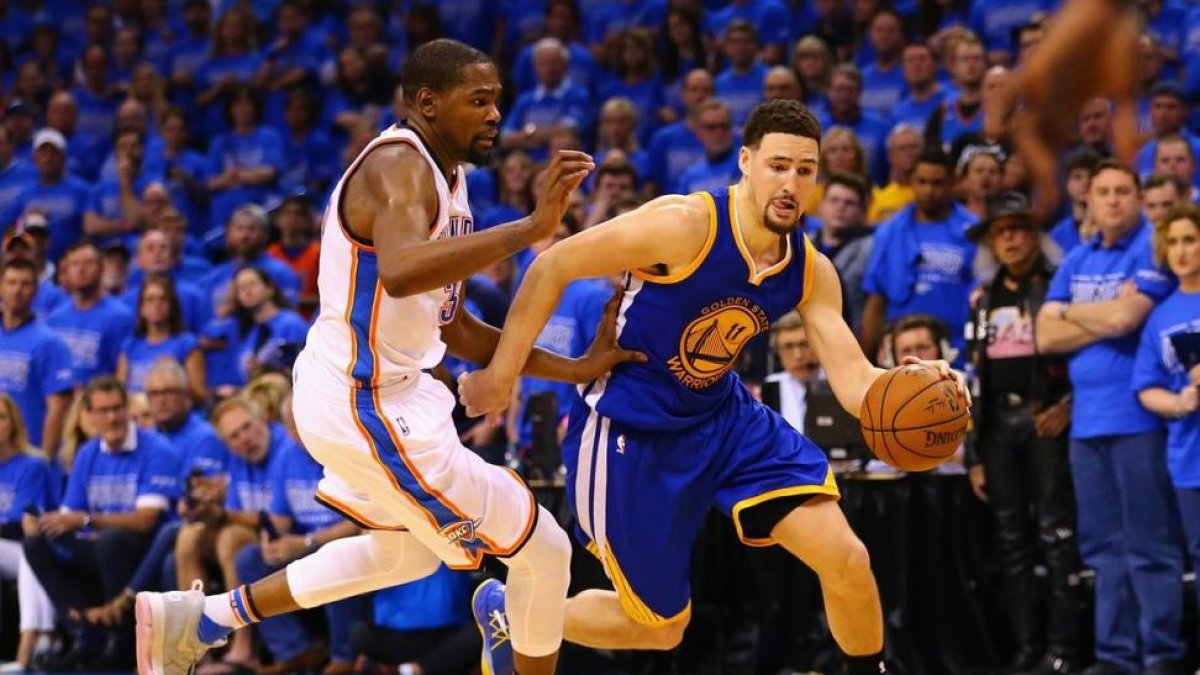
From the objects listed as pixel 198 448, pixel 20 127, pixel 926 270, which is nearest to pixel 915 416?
pixel 926 270

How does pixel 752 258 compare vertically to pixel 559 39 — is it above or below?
below

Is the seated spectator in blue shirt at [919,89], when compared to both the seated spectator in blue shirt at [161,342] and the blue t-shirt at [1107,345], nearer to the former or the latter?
the blue t-shirt at [1107,345]

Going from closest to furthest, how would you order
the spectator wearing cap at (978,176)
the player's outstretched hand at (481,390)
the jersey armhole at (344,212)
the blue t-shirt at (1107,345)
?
the jersey armhole at (344,212), the player's outstretched hand at (481,390), the blue t-shirt at (1107,345), the spectator wearing cap at (978,176)

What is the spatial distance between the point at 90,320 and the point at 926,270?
556 cm

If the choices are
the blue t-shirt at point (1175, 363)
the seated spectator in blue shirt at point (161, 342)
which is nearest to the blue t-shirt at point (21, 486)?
the seated spectator in blue shirt at point (161, 342)

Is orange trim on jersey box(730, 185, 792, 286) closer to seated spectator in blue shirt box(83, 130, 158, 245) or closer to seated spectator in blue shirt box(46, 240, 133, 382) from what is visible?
seated spectator in blue shirt box(46, 240, 133, 382)

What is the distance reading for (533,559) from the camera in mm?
4891

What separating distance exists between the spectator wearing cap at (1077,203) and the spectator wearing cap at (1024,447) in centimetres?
26

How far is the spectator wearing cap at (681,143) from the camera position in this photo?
35.2 feet

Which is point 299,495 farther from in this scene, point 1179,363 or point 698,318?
point 1179,363

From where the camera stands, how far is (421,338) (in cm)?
470

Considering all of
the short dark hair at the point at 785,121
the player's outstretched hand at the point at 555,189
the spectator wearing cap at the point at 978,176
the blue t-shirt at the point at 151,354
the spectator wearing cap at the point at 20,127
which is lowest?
the player's outstretched hand at the point at 555,189

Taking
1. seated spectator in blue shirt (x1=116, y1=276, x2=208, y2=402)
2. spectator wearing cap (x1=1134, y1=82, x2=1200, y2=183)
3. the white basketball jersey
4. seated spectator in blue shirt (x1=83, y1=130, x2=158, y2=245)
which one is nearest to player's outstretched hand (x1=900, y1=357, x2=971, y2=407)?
the white basketball jersey

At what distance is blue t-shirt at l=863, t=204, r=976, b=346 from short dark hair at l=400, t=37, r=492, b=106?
4043 millimetres
